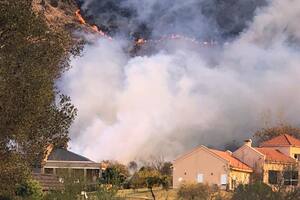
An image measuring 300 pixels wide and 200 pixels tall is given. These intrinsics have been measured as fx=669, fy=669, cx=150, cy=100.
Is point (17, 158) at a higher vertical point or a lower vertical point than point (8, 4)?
lower

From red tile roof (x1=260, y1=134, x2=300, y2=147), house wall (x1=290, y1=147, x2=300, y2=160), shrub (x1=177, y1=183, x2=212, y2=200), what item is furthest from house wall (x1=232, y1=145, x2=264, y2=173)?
shrub (x1=177, y1=183, x2=212, y2=200)

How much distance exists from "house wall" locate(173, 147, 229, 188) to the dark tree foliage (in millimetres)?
55971

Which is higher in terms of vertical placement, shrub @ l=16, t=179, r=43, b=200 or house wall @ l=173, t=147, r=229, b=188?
house wall @ l=173, t=147, r=229, b=188

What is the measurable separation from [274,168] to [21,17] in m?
61.5

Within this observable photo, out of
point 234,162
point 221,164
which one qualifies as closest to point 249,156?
point 234,162

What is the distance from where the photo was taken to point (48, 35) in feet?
76.9

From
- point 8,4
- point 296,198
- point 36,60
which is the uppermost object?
point 8,4

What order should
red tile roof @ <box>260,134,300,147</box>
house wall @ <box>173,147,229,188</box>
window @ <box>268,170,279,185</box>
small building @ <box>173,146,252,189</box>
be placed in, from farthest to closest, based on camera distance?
red tile roof @ <box>260,134,300,147</box> → house wall @ <box>173,147,229,188</box> → small building @ <box>173,146,252,189</box> → window @ <box>268,170,279,185</box>

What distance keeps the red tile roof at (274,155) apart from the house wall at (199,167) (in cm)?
785

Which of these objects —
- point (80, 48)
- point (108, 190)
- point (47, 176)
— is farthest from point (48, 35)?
point (47, 176)

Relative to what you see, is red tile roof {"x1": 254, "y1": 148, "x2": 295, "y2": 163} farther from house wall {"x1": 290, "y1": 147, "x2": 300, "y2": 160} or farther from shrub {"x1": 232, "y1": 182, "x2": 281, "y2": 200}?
shrub {"x1": 232, "y1": 182, "x2": 281, "y2": 200}

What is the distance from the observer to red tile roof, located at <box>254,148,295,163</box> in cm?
8450

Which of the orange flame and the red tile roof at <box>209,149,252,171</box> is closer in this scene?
the red tile roof at <box>209,149,252,171</box>

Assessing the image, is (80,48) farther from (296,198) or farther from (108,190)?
(296,198)
